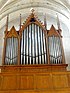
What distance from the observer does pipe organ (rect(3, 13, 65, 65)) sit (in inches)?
298

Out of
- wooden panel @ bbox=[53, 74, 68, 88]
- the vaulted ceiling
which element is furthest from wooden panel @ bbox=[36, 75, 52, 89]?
the vaulted ceiling

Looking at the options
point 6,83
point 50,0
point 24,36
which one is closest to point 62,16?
point 50,0

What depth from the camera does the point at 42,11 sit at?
10039mm

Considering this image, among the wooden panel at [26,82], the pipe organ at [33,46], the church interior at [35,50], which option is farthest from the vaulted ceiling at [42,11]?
the wooden panel at [26,82]

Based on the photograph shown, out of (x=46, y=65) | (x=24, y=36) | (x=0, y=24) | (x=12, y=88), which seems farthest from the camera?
(x=0, y=24)

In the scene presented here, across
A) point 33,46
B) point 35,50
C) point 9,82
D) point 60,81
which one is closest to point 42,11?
point 33,46

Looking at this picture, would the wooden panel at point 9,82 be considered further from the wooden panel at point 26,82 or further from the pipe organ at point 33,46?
the pipe organ at point 33,46

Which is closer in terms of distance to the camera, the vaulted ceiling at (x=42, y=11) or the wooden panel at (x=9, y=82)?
the wooden panel at (x=9, y=82)

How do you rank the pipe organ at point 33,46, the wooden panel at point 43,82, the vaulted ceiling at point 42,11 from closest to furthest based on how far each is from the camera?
the wooden panel at point 43,82 < the pipe organ at point 33,46 < the vaulted ceiling at point 42,11

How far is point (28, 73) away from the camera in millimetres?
6852

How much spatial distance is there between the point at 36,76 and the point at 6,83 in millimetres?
1092

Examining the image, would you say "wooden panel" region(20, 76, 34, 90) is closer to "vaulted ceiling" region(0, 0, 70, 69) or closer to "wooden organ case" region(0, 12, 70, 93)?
"wooden organ case" region(0, 12, 70, 93)

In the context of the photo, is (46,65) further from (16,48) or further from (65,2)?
(65,2)

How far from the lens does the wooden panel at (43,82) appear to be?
21.9 ft
